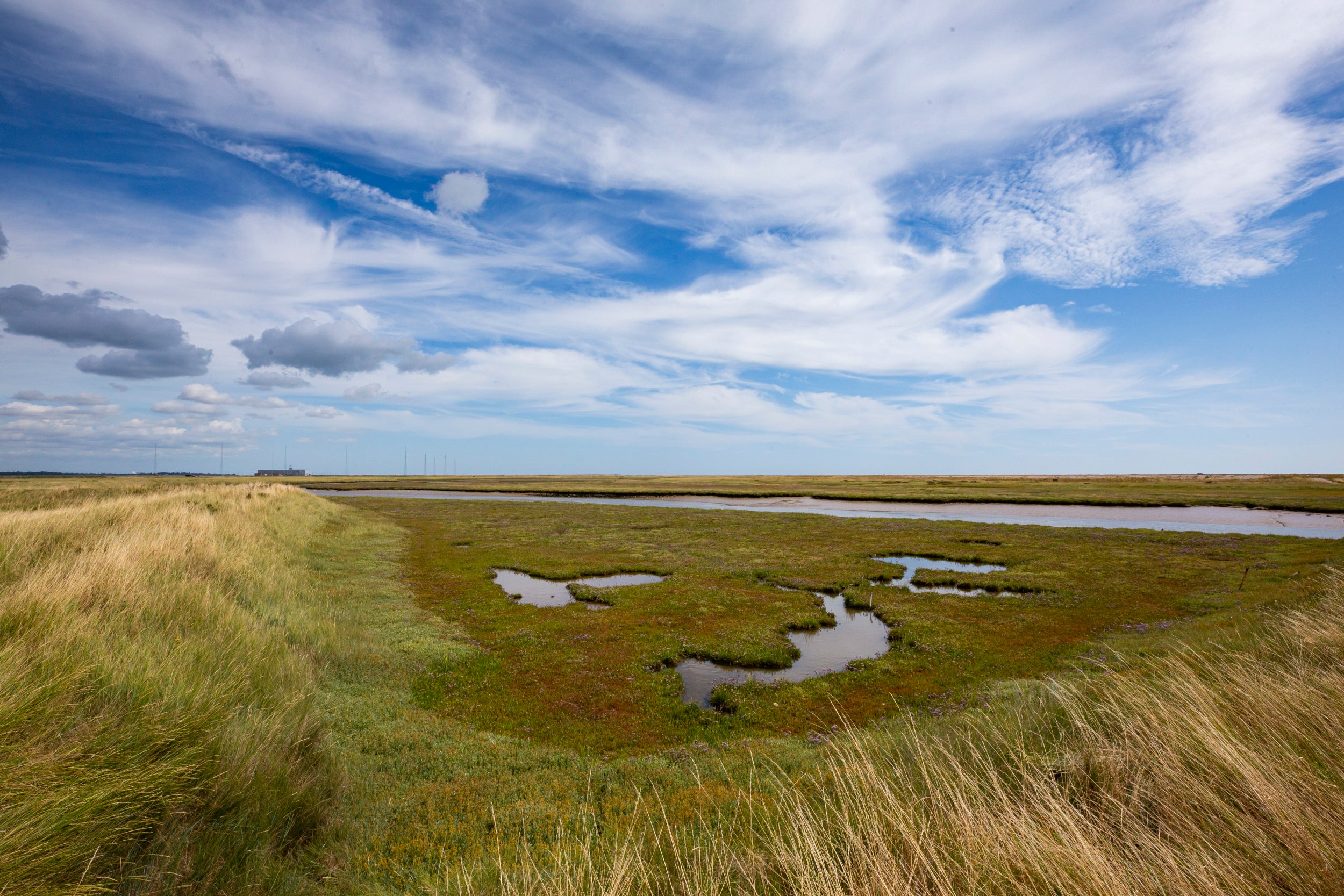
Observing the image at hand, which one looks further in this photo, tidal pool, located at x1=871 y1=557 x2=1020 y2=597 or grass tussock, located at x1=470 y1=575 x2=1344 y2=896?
tidal pool, located at x1=871 y1=557 x2=1020 y2=597

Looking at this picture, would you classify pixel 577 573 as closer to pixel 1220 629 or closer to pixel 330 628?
pixel 330 628

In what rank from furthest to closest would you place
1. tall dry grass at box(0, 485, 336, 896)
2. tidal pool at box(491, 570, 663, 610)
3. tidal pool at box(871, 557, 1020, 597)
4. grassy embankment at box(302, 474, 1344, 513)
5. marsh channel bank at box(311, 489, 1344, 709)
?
grassy embankment at box(302, 474, 1344, 513) → tidal pool at box(871, 557, 1020, 597) → tidal pool at box(491, 570, 663, 610) → marsh channel bank at box(311, 489, 1344, 709) → tall dry grass at box(0, 485, 336, 896)

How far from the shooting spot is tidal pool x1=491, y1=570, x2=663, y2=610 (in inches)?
1016

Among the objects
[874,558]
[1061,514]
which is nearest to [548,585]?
[874,558]

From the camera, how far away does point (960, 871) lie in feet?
14.3

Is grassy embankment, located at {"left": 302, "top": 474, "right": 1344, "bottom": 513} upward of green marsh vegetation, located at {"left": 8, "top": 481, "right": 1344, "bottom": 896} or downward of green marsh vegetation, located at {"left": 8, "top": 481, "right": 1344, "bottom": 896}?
upward

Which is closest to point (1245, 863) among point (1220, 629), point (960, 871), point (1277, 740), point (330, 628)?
point (960, 871)

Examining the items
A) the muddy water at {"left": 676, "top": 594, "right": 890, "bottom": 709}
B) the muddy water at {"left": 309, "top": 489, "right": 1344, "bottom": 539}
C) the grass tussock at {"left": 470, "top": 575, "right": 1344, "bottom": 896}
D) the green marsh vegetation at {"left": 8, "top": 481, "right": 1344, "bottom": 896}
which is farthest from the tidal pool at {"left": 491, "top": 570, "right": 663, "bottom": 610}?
the muddy water at {"left": 309, "top": 489, "right": 1344, "bottom": 539}

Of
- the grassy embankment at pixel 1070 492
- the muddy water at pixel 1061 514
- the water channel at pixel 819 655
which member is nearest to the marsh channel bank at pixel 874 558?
the water channel at pixel 819 655

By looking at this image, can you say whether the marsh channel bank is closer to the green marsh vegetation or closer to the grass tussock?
the green marsh vegetation

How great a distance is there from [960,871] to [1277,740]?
15.8 ft

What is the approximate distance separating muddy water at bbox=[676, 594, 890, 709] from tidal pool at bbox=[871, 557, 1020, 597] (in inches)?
246

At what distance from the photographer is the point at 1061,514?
66.9 meters

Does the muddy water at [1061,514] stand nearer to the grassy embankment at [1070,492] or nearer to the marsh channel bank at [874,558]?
the marsh channel bank at [874,558]
